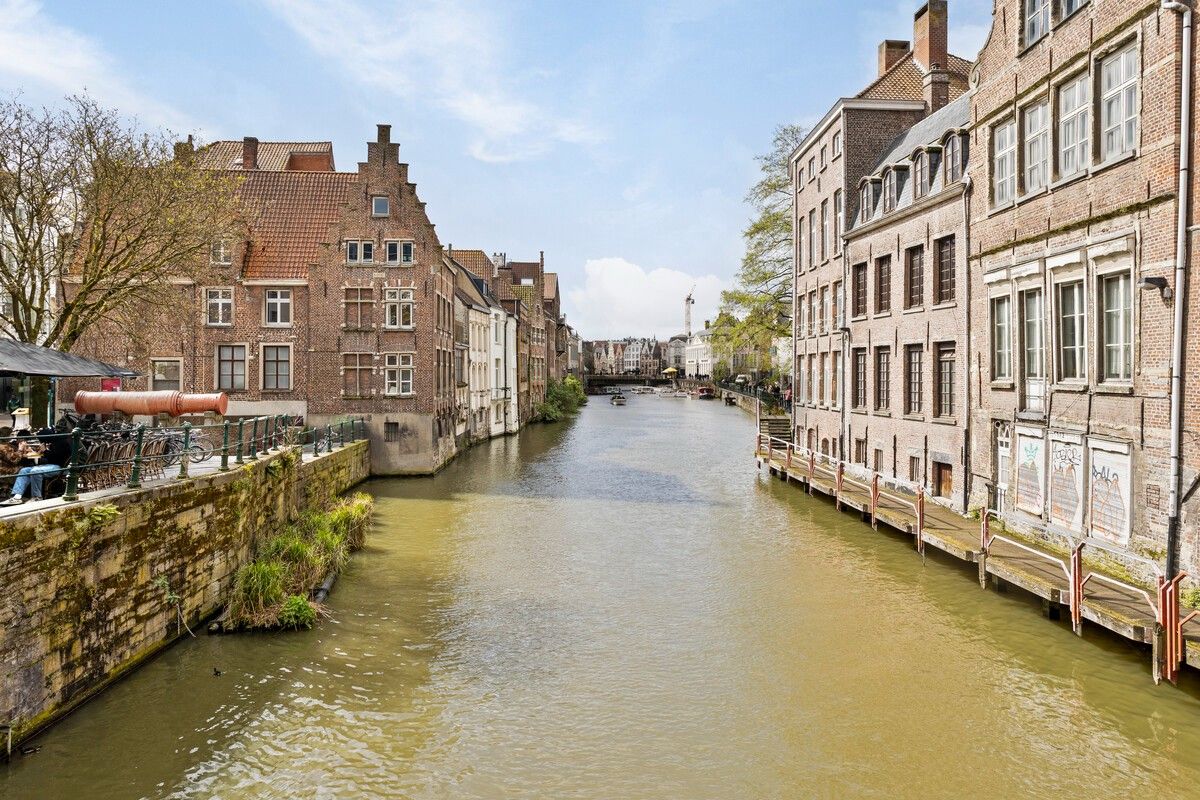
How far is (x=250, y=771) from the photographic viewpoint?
8.78m

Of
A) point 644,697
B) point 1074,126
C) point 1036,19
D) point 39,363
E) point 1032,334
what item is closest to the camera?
point 644,697

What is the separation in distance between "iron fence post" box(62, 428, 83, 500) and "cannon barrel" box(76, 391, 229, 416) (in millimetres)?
5616

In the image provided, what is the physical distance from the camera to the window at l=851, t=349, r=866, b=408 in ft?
88.0

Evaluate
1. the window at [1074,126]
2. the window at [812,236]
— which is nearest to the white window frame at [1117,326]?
the window at [1074,126]

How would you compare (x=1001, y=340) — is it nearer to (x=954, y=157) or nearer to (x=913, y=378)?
(x=913, y=378)

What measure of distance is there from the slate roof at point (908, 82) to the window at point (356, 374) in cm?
2066

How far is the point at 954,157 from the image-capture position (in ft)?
67.1

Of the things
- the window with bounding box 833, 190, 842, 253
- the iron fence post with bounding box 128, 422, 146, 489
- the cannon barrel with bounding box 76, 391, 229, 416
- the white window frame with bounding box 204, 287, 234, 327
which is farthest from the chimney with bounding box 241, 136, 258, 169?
the iron fence post with bounding box 128, 422, 146, 489

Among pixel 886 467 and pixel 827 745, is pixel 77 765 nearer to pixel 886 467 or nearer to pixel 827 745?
pixel 827 745

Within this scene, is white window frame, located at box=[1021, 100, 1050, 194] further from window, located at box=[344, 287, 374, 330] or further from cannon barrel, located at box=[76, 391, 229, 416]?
window, located at box=[344, 287, 374, 330]

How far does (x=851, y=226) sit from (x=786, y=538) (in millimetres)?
12553

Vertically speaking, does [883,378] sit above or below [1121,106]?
below

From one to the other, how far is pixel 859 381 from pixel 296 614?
65.0 ft

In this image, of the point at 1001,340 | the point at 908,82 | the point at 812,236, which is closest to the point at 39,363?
the point at 1001,340
